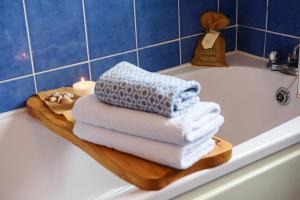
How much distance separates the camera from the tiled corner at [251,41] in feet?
7.01

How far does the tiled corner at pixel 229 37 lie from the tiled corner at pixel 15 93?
36.6 inches

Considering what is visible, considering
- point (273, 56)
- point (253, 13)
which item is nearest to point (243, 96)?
point (273, 56)

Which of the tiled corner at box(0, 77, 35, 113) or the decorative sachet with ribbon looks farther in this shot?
the decorative sachet with ribbon

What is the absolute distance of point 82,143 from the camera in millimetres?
1384

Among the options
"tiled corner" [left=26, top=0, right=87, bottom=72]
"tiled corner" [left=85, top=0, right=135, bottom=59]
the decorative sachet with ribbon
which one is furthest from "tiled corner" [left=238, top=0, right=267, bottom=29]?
"tiled corner" [left=26, top=0, right=87, bottom=72]

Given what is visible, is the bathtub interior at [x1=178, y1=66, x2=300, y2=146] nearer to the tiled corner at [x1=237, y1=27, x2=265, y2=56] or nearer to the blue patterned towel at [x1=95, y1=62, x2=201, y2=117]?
the tiled corner at [x1=237, y1=27, x2=265, y2=56]

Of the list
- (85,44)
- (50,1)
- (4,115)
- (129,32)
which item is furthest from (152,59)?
(4,115)

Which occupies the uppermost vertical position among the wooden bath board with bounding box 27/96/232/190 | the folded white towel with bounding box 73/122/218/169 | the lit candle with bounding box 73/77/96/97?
the lit candle with bounding box 73/77/96/97

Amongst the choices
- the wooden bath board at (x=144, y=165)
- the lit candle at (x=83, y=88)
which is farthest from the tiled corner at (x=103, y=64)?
the wooden bath board at (x=144, y=165)

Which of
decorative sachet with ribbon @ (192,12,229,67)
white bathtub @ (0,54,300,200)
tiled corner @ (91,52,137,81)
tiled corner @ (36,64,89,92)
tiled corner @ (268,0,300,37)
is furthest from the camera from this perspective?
Result: decorative sachet with ribbon @ (192,12,229,67)

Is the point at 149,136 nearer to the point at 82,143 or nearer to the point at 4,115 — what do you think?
the point at 82,143

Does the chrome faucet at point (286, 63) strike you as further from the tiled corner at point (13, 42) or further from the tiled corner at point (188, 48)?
the tiled corner at point (13, 42)

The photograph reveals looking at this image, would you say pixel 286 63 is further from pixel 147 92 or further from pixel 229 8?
pixel 147 92

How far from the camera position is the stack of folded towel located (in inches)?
46.3
